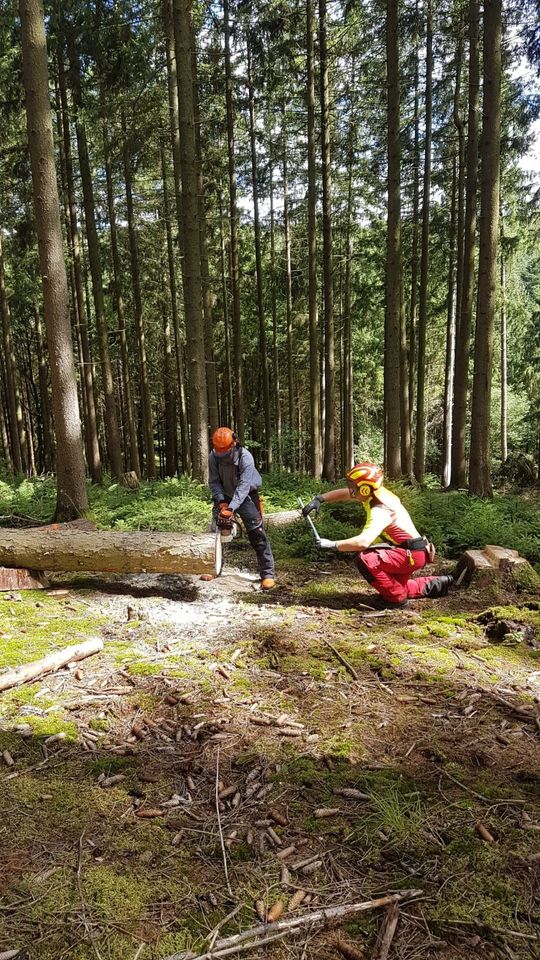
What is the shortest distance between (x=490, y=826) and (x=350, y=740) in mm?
969

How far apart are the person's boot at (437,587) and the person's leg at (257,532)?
6.32ft

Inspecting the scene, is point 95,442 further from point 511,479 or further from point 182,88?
point 511,479

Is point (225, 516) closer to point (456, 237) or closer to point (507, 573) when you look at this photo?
point (507, 573)

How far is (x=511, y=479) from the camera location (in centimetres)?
2025

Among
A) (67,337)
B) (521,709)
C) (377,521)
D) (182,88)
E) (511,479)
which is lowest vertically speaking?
(511,479)

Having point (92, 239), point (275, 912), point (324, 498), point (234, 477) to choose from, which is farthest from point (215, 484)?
point (92, 239)

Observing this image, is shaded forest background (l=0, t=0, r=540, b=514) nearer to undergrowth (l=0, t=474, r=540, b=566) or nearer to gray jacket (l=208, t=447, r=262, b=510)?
undergrowth (l=0, t=474, r=540, b=566)

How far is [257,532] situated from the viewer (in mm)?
6809

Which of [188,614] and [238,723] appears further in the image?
[188,614]

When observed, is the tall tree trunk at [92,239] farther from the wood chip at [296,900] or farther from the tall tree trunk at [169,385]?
the wood chip at [296,900]

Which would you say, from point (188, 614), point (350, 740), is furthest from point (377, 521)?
point (350, 740)

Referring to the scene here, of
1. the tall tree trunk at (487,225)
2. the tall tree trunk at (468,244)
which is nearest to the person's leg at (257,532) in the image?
the tall tree trunk at (487,225)

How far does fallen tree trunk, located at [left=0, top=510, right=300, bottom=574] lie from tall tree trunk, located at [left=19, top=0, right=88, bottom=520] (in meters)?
1.86

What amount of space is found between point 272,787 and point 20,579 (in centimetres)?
457
